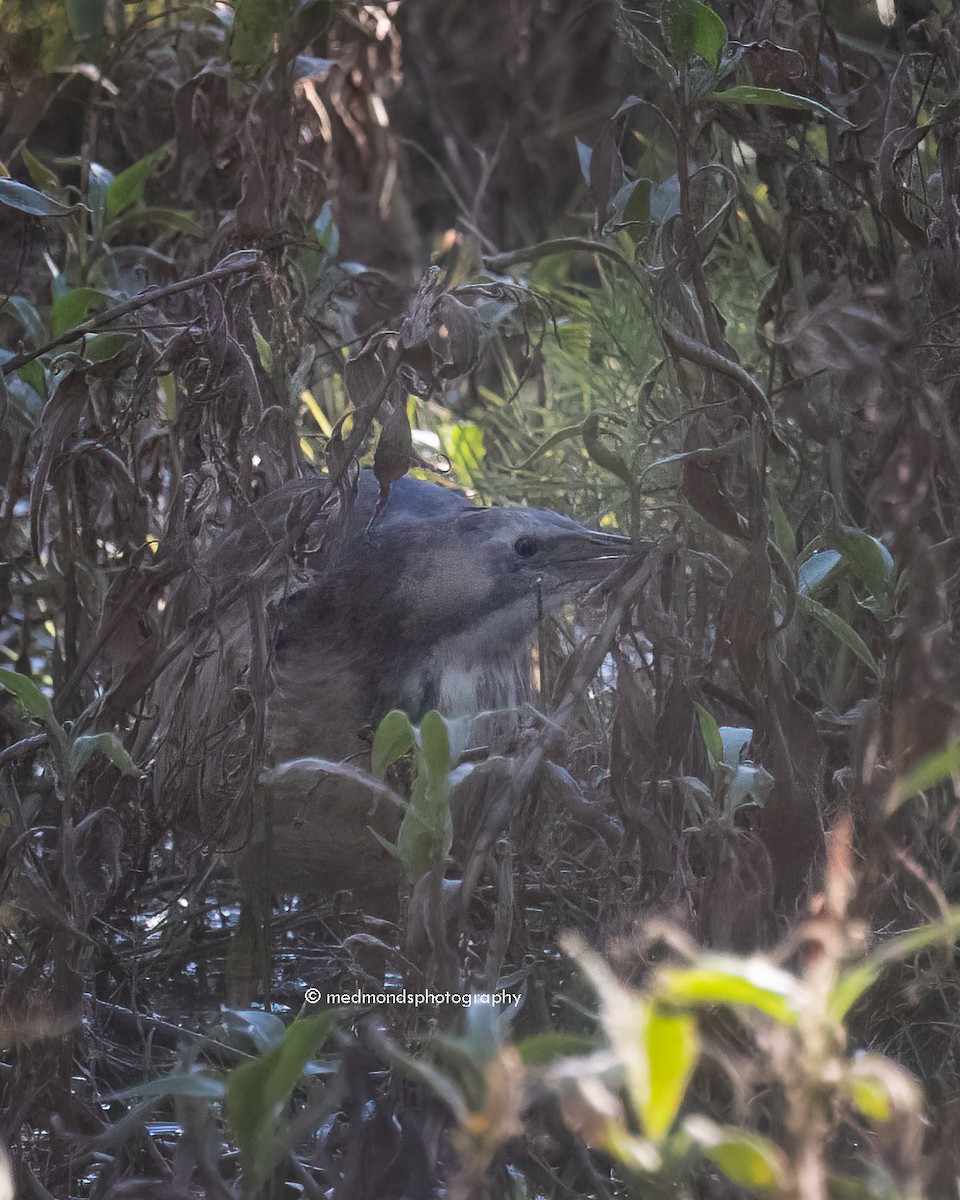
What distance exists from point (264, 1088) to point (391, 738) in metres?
0.35

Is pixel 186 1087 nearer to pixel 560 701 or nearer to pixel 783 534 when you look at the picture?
pixel 560 701

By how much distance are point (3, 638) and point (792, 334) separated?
1022mm

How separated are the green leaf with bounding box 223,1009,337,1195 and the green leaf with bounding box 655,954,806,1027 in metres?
0.28

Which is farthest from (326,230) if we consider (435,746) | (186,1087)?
(186,1087)

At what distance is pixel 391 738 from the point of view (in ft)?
3.42

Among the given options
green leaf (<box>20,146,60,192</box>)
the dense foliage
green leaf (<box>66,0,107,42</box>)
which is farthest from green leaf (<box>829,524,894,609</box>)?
green leaf (<box>66,0,107,42</box>)

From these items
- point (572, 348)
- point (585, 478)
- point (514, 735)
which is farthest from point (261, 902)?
point (572, 348)

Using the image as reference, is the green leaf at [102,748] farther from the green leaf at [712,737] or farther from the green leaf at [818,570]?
the green leaf at [818,570]

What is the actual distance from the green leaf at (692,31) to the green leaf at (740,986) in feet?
2.51

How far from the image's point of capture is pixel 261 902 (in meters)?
1.19

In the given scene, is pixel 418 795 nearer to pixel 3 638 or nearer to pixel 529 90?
pixel 3 638

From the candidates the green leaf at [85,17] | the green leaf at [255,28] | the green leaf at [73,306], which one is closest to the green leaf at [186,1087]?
the green leaf at [73,306]

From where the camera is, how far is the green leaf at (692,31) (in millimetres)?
1022

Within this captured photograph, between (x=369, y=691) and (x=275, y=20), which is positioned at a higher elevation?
(x=275, y=20)
